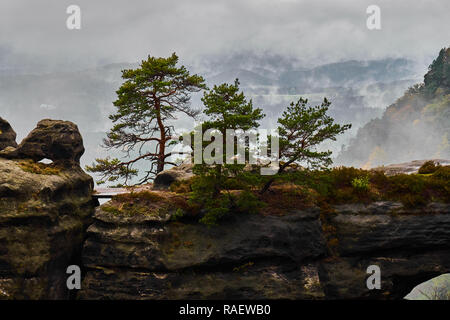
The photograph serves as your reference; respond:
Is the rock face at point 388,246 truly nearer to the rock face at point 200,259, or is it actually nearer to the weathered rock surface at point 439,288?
the rock face at point 200,259

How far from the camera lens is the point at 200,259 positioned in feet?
52.9

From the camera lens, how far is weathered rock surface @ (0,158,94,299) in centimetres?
1453

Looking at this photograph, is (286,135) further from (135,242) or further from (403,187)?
(135,242)

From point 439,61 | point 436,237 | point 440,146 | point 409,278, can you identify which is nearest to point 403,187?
point 436,237

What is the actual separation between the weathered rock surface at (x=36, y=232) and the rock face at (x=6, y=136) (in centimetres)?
351

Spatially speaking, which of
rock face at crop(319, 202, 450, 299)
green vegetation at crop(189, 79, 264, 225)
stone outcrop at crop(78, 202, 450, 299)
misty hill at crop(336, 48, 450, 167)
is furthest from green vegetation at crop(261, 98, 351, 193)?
misty hill at crop(336, 48, 450, 167)

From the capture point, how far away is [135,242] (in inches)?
639

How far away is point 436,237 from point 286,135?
9.59 metres

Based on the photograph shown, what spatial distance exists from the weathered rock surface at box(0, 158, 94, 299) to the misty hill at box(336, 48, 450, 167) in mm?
126299

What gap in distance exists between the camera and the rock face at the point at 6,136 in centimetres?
1980

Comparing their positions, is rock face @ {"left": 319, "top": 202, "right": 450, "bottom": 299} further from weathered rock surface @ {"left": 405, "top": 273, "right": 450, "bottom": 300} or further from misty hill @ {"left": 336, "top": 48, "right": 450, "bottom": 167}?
misty hill @ {"left": 336, "top": 48, "right": 450, "bottom": 167}

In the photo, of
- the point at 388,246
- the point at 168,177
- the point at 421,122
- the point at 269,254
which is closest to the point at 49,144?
the point at 168,177

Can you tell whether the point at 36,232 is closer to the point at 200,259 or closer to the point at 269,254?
the point at 200,259

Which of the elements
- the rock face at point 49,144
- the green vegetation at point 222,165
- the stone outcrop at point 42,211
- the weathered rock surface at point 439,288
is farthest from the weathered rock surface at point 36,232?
the weathered rock surface at point 439,288
